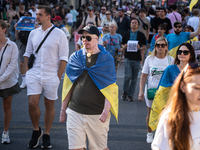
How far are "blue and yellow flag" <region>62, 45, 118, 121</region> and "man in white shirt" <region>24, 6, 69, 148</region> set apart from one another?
0.95 m

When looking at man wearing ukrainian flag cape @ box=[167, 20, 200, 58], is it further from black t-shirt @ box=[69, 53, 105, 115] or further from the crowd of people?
black t-shirt @ box=[69, 53, 105, 115]

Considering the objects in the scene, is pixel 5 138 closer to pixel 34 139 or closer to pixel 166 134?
pixel 34 139

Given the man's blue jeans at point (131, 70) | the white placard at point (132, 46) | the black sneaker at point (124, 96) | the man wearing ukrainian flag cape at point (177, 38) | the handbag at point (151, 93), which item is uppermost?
the man wearing ukrainian flag cape at point (177, 38)

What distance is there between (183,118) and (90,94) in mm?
1693

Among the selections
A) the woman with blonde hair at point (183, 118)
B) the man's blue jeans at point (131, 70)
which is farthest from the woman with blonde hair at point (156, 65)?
the woman with blonde hair at point (183, 118)

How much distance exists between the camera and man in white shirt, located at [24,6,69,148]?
4.80 m

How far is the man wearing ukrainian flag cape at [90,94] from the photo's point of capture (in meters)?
3.71

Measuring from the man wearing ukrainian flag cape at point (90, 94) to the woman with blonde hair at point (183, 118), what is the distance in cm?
146

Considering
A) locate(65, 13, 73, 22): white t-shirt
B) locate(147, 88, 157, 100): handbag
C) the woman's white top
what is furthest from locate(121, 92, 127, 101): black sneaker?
locate(65, 13, 73, 22): white t-shirt

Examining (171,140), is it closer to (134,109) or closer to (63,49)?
(63,49)

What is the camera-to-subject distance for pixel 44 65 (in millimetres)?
→ 4832

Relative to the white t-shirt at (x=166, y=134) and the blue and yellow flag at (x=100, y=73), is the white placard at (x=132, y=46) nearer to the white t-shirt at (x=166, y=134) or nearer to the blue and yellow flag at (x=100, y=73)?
the blue and yellow flag at (x=100, y=73)

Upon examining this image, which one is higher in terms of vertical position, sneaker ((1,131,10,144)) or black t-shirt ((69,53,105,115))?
black t-shirt ((69,53,105,115))

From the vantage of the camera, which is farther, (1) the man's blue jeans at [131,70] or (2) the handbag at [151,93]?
(1) the man's blue jeans at [131,70]
